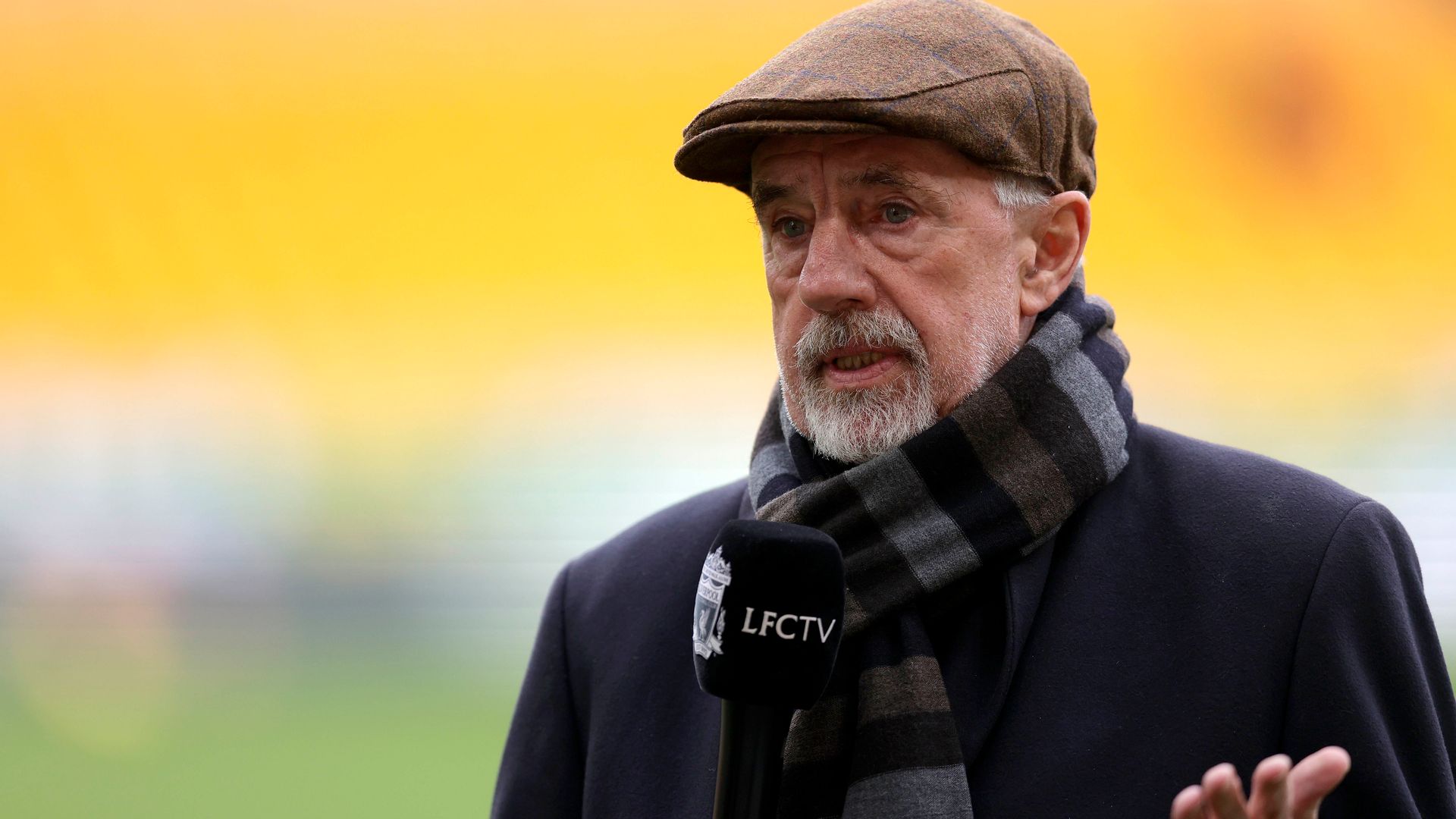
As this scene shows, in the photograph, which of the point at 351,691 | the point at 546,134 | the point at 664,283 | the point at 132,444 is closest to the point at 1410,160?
the point at 664,283

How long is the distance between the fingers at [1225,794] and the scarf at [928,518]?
1.29ft

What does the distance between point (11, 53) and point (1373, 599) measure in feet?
23.7

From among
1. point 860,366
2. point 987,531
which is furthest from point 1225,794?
point 860,366

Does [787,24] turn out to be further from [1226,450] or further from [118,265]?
[1226,450]

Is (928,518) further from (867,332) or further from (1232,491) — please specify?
(1232,491)

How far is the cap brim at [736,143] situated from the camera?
153 centimetres

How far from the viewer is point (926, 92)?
153 centimetres

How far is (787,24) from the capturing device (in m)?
6.74

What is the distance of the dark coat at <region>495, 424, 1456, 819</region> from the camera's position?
4.68ft

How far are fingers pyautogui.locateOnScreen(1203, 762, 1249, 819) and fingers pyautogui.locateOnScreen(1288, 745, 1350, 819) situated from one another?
1.6 inches

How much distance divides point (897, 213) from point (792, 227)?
0.14m

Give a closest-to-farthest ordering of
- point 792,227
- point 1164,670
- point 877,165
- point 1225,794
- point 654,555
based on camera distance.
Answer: point 1225,794
point 1164,670
point 877,165
point 792,227
point 654,555

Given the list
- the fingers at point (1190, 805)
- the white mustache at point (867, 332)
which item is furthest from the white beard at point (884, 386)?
the fingers at point (1190, 805)

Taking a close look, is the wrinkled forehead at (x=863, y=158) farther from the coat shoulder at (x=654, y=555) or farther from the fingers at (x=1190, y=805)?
the fingers at (x=1190, y=805)
